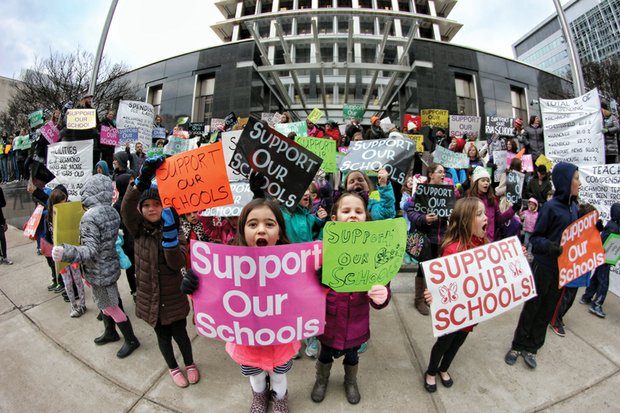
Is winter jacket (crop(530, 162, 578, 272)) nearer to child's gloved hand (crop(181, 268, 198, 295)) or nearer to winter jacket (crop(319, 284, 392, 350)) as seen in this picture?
winter jacket (crop(319, 284, 392, 350))

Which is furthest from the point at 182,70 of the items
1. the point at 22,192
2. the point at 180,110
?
the point at 22,192

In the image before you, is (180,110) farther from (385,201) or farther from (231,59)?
(385,201)

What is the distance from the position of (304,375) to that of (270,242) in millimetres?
1516

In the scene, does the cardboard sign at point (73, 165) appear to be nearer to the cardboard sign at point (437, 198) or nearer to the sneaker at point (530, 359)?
the cardboard sign at point (437, 198)

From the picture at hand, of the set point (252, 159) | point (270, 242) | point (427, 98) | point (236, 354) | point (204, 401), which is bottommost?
point (204, 401)

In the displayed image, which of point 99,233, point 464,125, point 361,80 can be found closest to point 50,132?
point 99,233

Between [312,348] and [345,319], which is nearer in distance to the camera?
[345,319]

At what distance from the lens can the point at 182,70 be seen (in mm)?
19703

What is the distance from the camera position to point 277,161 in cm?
272

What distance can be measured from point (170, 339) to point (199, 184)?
143 cm

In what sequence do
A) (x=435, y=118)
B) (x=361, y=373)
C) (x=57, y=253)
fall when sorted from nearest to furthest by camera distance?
(x=57, y=253), (x=361, y=373), (x=435, y=118)

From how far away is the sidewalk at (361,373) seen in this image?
2.31 m

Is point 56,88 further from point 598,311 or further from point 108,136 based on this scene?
point 598,311

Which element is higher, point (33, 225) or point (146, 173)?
point (146, 173)
